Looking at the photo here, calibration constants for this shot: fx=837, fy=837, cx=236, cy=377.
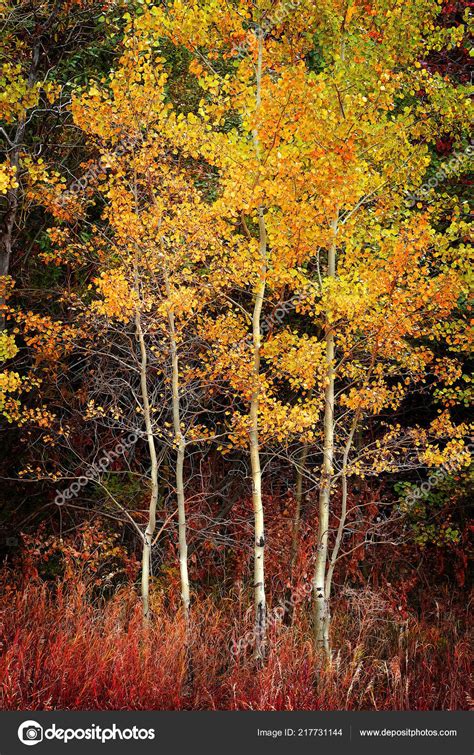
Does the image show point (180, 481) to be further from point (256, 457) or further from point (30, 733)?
point (30, 733)

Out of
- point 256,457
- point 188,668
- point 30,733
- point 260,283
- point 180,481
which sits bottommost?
point 30,733

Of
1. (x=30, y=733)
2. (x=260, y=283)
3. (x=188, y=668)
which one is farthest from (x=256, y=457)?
(x=30, y=733)

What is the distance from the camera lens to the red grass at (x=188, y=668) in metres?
7.74

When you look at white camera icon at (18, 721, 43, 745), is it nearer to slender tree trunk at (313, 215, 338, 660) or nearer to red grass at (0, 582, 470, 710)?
red grass at (0, 582, 470, 710)

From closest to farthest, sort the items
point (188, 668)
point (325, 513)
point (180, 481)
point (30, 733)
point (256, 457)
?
point (30, 733) < point (188, 668) < point (256, 457) < point (325, 513) < point (180, 481)

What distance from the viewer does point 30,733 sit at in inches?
274

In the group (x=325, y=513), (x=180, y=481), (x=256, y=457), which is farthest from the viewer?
(x=180, y=481)

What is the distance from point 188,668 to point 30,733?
233 cm

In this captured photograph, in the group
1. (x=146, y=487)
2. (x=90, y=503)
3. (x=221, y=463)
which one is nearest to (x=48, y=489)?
(x=90, y=503)

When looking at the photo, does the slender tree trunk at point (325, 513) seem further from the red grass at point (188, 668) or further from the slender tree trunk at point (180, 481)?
the slender tree trunk at point (180, 481)

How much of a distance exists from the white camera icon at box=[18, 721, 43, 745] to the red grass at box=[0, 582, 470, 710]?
0.22 meters

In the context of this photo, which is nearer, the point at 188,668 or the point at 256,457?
the point at 188,668

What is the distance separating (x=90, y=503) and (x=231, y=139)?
6546 millimetres

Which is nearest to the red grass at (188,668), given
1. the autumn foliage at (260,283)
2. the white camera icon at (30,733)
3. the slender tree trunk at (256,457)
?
the autumn foliage at (260,283)
